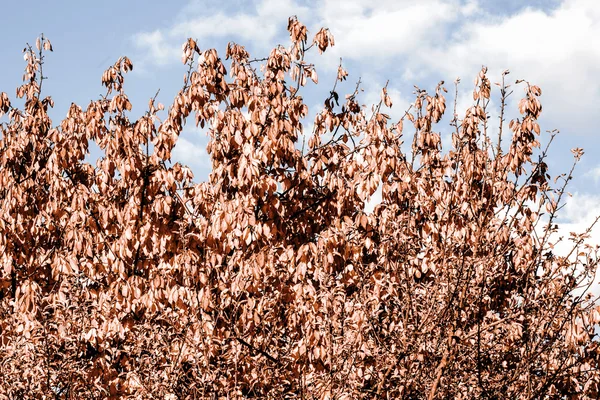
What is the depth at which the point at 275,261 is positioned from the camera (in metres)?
7.71

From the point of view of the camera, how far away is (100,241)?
28.2ft

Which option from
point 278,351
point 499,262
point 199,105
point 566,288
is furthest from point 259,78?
point 566,288

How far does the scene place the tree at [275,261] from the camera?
19.8 ft

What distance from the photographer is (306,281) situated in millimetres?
7641

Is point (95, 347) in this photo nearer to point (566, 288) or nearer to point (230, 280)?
point (230, 280)

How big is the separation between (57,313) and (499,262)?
4397 millimetres

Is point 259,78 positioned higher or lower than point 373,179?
higher

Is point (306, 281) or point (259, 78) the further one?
point (259, 78)

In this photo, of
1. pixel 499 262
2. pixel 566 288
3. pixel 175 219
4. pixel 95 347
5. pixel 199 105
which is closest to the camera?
pixel 566 288

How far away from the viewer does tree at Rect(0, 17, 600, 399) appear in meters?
6.03

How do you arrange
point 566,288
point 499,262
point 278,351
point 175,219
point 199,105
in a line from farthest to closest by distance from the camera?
A: point 199,105, point 175,219, point 278,351, point 499,262, point 566,288

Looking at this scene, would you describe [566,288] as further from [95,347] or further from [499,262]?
[95,347]

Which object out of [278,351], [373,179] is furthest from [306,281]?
[373,179]

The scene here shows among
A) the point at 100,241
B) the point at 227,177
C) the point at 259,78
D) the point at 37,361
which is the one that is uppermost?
the point at 259,78
